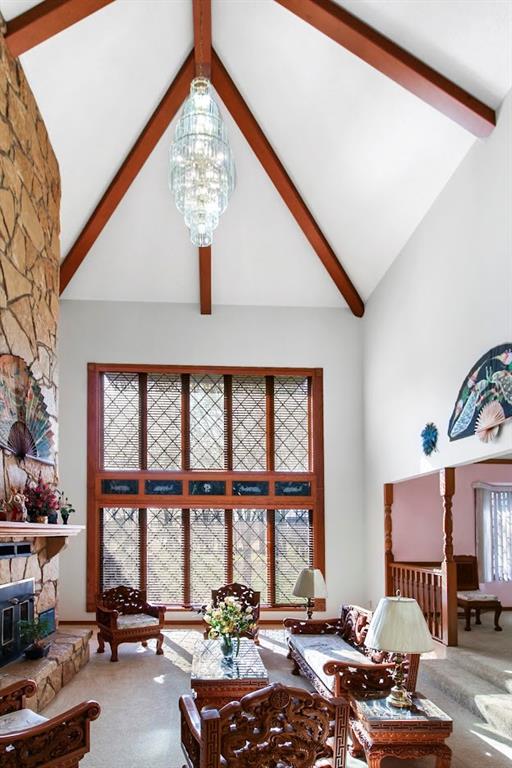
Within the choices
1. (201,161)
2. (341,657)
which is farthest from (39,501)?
(201,161)

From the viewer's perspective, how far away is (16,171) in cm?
657

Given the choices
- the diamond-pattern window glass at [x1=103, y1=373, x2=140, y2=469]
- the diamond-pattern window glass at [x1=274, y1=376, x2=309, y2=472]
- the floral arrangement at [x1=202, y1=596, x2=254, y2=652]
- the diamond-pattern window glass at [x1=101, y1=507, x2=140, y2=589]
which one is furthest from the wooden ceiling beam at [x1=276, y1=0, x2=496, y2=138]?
the diamond-pattern window glass at [x1=101, y1=507, x2=140, y2=589]

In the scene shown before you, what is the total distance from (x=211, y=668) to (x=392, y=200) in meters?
5.57

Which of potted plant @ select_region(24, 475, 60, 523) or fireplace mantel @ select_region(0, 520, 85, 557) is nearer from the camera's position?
fireplace mantel @ select_region(0, 520, 85, 557)

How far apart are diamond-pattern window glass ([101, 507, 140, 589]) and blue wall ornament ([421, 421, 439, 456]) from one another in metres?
4.54

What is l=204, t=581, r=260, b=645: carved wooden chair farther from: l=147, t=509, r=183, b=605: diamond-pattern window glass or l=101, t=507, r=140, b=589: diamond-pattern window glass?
l=101, t=507, r=140, b=589: diamond-pattern window glass

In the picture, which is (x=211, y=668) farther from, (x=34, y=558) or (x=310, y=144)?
(x=310, y=144)

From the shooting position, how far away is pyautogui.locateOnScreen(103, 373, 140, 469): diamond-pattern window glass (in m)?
10.7

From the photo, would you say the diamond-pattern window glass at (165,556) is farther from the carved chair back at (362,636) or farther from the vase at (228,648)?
the vase at (228,648)

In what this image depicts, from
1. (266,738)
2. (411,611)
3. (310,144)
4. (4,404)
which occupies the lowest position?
(266,738)

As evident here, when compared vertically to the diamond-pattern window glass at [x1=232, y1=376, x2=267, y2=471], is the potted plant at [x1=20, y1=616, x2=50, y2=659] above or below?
below

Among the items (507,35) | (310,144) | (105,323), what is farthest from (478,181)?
(105,323)

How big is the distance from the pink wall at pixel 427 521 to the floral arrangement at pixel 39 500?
207 inches

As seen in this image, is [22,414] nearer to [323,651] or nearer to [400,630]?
[323,651]
